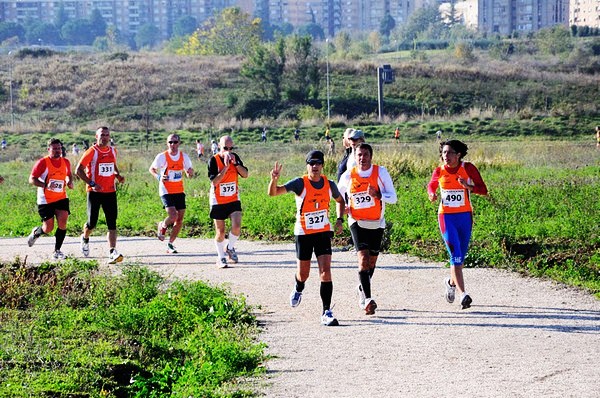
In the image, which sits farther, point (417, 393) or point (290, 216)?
point (290, 216)

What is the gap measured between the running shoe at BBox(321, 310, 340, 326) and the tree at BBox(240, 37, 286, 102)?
7146cm

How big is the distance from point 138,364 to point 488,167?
901 inches

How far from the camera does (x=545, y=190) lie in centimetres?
2211

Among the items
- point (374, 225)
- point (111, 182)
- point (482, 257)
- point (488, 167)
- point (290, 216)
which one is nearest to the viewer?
point (374, 225)

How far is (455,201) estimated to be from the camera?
12047mm

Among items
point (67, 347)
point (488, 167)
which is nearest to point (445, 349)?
point (67, 347)

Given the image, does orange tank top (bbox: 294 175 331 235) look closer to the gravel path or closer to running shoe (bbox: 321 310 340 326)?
running shoe (bbox: 321 310 340 326)

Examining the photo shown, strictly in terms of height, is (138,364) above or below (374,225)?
below

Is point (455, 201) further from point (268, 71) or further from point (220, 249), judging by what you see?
point (268, 71)

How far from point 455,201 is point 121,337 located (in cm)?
374

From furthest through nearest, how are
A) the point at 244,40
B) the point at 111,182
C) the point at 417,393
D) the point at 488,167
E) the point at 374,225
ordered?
the point at 244,40 → the point at 488,167 → the point at 111,182 → the point at 374,225 → the point at 417,393

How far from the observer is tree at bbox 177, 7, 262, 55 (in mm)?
127438

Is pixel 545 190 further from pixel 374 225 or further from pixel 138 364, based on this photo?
pixel 138 364

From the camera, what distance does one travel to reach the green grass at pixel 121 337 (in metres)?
9.01
